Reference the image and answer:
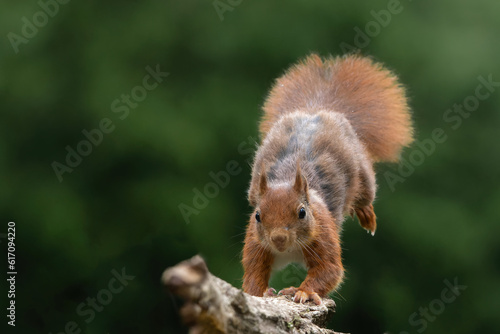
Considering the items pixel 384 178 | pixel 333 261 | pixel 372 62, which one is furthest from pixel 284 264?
pixel 384 178

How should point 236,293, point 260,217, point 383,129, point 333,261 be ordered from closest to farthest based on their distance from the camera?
1. point 236,293
2. point 260,217
3. point 333,261
4. point 383,129

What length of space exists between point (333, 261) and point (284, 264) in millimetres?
261

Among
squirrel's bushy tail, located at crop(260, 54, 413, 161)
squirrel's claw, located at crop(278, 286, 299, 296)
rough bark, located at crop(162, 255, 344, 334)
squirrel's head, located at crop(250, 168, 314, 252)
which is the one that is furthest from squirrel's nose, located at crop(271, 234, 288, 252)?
squirrel's bushy tail, located at crop(260, 54, 413, 161)

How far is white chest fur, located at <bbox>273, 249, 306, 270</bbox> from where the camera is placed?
3.56 meters

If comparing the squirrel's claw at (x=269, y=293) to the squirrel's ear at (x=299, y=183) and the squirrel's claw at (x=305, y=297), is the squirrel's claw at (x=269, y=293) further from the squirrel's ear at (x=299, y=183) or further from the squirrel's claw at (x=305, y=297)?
the squirrel's ear at (x=299, y=183)

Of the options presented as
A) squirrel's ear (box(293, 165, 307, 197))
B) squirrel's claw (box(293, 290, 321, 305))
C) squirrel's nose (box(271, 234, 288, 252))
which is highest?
squirrel's ear (box(293, 165, 307, 197))

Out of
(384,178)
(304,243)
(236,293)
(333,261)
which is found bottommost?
(384,178)

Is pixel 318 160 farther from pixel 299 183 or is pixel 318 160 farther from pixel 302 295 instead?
pixel 302 295

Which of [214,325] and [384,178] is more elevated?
[214,325]

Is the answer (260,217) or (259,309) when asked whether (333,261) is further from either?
(259,309)

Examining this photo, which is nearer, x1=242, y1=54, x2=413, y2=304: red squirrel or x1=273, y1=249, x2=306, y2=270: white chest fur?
x1=242, y1=54, x2=413, y2=304: red squirrel

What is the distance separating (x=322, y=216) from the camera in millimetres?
3607

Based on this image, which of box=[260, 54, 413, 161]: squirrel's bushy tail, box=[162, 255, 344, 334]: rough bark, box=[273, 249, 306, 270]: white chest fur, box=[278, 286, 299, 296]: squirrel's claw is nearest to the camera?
box=[162, 255, 344, 334]: rough bark

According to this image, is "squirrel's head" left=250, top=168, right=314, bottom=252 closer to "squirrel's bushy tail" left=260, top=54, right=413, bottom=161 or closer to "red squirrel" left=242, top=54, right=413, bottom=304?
"red squirrel" left=242, top=54, right=413, bottom=304
